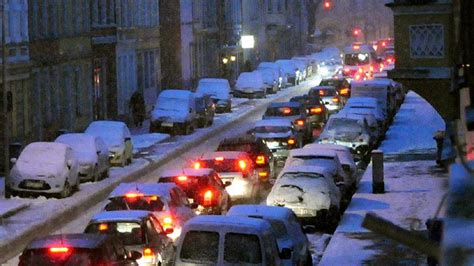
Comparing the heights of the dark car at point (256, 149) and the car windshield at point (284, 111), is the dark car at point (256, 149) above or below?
below

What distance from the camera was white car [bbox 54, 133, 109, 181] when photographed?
31578mm

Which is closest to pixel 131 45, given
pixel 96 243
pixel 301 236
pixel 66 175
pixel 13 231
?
pixel 66 175

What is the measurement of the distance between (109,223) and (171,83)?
161 ft

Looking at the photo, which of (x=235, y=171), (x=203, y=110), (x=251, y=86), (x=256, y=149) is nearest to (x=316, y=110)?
(x=203, y=110)

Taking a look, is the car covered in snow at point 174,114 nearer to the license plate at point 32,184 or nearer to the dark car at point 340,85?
the dark car at point 340,85

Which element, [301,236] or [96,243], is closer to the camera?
[96,243]

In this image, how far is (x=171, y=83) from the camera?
214 ft

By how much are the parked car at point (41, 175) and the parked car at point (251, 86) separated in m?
41.1

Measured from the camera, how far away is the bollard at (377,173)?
89.8ft

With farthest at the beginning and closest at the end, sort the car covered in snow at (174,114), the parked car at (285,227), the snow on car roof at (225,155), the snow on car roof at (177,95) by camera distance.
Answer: the snow on car roof at (177,95) → the car covered in snow at (174,114) → the snow on car roof at (225,155) → the parked car at (285,227)

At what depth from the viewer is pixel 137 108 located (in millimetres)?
51500

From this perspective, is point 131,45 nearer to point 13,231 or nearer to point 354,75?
point 354,75

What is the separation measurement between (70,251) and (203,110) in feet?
123

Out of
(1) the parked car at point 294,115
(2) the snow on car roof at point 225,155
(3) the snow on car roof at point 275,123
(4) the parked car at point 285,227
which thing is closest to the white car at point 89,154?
(2) the snow on car roof at point 225,155
